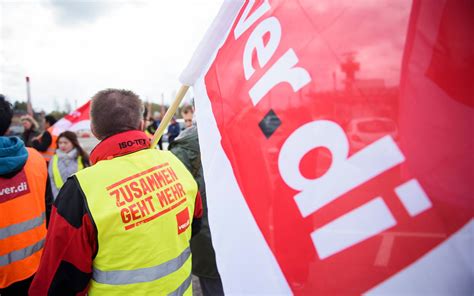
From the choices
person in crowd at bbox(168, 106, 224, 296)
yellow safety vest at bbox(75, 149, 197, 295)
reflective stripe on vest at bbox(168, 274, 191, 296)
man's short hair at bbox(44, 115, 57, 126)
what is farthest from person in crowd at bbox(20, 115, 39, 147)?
reflective stripe on vest at bbox(168, 274, 191, 296)

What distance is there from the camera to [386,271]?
2.30ft

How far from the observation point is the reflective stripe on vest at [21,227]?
1958mm

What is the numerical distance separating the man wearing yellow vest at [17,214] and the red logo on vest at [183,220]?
127cm

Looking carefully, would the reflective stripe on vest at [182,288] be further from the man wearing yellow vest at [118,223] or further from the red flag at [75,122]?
the red flag at [75,122]

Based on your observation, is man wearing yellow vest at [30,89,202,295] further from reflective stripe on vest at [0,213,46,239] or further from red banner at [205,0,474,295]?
reflective stripe on vest at [0,213,46,239]

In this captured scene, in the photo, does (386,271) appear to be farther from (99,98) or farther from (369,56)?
(99,98)

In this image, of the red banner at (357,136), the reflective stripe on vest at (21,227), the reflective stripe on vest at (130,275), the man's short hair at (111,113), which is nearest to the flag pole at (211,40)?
the red banner at (357,136)

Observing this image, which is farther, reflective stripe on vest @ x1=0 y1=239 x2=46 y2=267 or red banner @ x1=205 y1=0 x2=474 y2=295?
reflective stripe on vest @ x1=0 y1=239 x2=46 y2=267

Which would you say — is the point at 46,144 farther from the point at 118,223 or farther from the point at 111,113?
the point at 118,223

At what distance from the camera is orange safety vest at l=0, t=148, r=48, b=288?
1.97 metres

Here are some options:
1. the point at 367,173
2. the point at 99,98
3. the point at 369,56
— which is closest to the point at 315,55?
the point at 369,56

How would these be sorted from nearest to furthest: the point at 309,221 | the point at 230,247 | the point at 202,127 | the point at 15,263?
the point at 309,221 < the point at 230,247 < the point at 202,127 < the point at 15,263

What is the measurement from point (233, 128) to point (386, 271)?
584 millimetres

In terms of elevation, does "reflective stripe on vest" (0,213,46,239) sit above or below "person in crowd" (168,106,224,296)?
above
